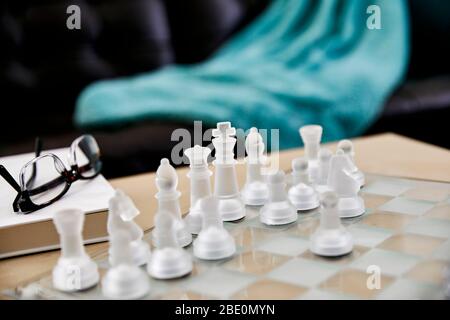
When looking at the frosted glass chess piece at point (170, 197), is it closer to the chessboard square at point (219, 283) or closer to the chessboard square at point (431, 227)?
the chessboard square at point (219, 283)

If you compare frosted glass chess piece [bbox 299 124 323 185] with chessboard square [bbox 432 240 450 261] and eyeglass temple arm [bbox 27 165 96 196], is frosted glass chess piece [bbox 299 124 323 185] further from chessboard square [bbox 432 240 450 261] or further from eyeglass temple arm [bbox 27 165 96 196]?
eyeglass temple arm [bbox 27 165 96 196]

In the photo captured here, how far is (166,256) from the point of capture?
2.56ft

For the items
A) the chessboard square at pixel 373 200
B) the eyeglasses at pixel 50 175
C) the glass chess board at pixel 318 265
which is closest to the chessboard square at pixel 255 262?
the glass chess board at pixel 318 265

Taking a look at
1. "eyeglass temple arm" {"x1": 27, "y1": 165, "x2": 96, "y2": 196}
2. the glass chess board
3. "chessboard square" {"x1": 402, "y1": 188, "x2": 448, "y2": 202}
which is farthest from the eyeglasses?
"chessboard square" {"x1": 402, "y1": 188, "x2": 448, "y2": 202}

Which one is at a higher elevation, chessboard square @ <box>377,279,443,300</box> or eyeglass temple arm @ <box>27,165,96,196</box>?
eyeglass temple arm @ <box>27,165,96,196</box>

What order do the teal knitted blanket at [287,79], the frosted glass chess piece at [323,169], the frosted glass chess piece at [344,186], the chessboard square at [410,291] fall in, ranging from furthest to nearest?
1. the teal knitted blanket at [287,79]
2. the frosted glass chess piece at [323,169]
3. the frosted glass chess piece at [344,186]
4. the chessboard square at [410,291]

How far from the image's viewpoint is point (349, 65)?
2.16 meters

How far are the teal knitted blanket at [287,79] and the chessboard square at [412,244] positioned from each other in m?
1.09

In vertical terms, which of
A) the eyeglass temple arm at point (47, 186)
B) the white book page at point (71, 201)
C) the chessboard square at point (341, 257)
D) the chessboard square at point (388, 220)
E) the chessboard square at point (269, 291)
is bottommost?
the chessboard square at point (269, 291)

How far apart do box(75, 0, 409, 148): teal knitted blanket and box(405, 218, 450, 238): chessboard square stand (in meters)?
1.04

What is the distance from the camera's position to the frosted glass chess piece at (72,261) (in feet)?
2.52

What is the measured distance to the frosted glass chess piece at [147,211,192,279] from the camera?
78cm
